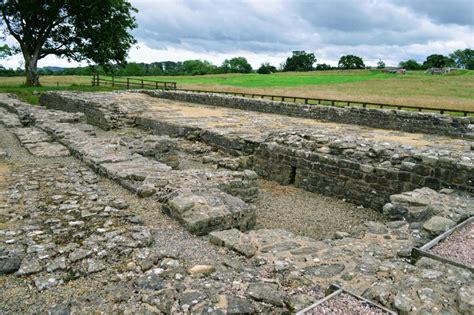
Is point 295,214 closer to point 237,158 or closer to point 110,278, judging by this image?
point 237,158

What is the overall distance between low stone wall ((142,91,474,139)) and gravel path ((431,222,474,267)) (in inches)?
410

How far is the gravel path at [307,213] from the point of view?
688cm

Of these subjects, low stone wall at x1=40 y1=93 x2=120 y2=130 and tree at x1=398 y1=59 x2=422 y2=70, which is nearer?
low stone wall at x1=40 y1=93 x2=120 y2=130

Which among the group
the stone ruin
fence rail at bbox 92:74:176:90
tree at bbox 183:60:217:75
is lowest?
the stone ruin

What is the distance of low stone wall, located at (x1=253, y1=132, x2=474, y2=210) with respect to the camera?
728 cm

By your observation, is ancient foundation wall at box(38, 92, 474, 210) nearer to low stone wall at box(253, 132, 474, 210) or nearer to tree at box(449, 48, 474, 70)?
low stone wall at box(253, 132, 474, 210)

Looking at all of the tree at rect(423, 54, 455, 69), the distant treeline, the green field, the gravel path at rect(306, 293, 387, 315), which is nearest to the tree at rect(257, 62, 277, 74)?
the distant treeline

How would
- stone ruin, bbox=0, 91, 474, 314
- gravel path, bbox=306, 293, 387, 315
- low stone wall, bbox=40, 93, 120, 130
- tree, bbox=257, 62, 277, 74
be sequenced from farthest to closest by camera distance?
tree, bbox=257, 62, 277, 74, low stone wall, bbox=40, 93, 120, 130, stone ruin, bbox=0, 91, 474, 314, gravel path, bbox=306, 293, 387, 315

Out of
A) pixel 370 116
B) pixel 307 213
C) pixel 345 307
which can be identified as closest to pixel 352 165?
pixel 307 213

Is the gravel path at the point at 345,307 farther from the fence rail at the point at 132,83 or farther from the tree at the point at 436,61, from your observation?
the tree at the point at 436,61

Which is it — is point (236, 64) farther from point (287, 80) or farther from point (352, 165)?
point (352, 165)

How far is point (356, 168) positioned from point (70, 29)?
32135 millimetres

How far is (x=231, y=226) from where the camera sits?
5.16m

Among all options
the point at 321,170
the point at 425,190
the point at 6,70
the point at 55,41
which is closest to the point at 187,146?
the point at 321,170
